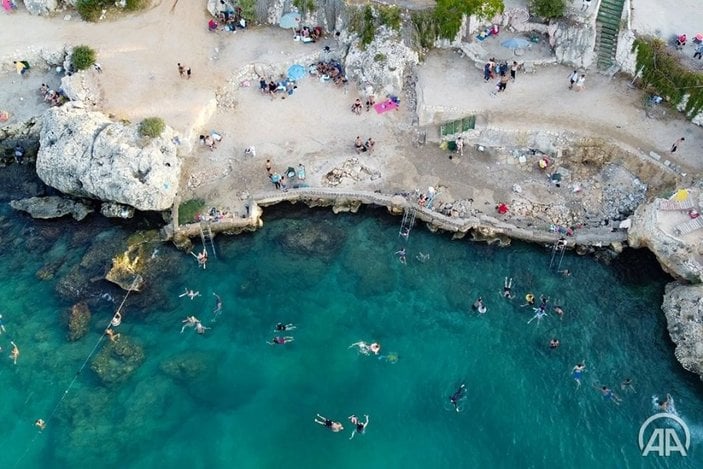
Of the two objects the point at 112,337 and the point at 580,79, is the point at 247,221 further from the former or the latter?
the point at 580,79

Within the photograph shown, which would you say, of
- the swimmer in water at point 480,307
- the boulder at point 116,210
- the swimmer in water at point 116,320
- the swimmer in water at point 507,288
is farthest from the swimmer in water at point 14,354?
the swimmer in water at point 507,288

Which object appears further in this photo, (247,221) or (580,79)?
(580,79)

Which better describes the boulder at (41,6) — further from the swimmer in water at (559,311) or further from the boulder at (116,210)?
the swimmer in water at (559,311)

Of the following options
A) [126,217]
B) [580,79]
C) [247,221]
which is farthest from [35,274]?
[580,79]

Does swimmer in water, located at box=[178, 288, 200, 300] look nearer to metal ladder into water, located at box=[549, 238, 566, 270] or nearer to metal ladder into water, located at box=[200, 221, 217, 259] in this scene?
metal ladder into water, located at box=[200, 221, 217, 259]

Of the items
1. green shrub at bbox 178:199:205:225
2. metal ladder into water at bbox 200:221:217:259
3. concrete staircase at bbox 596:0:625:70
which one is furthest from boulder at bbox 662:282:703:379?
green shrub at bbox 178:199:205:225
